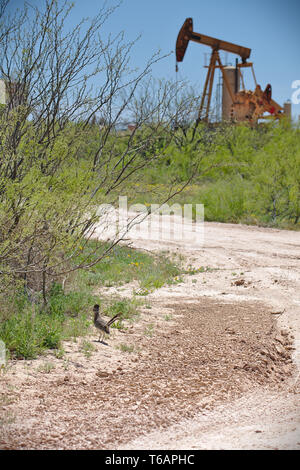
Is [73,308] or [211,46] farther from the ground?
[211,46]


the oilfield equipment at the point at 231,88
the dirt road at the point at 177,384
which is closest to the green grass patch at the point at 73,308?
the dirt road at the point at 177,384

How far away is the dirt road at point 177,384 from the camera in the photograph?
3.81 meters

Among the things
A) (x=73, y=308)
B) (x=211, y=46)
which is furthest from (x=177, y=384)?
(x=211, y=46)

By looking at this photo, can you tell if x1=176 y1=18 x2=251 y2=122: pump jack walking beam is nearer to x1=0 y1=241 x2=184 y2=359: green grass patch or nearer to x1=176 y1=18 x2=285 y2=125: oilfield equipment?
x1=176 y1=18 x2=285 y2=125: oilfield equipment

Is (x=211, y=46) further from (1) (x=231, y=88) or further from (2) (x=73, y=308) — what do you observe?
(2) (x=73, y=308)

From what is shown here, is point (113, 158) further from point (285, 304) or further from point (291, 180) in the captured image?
point (291, 180)

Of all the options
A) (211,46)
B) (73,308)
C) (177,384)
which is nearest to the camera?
(177,384)

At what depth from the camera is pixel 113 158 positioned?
724cm

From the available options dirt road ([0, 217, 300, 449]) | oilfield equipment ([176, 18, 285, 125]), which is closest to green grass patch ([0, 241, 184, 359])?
dirt road ([0, 217, 300, 449])

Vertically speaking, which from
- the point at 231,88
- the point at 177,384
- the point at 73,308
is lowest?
the point at 177,384

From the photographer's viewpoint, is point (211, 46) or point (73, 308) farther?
point (211, 46)

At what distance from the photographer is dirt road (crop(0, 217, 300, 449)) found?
12.5ft

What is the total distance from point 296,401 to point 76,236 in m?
3.01

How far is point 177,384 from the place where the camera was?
491 cm
